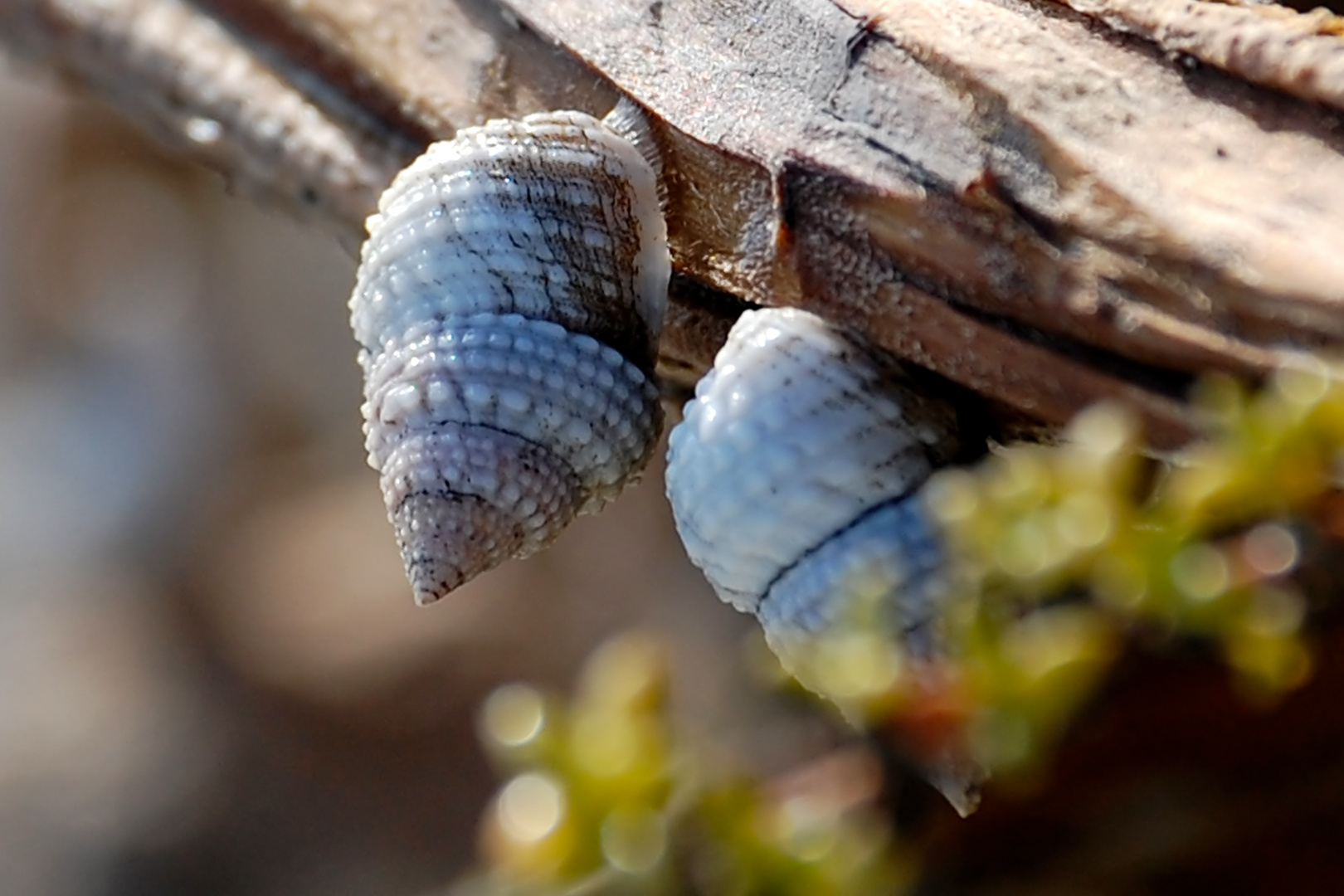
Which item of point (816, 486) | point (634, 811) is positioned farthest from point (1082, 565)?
point (634, 811)

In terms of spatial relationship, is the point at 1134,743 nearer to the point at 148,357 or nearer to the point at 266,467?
the point at 266,467

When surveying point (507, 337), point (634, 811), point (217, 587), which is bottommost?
point (217, 587)

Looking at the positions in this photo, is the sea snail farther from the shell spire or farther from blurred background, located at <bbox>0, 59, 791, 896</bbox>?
blurred background, located at <bbox>0, 59, 791, 896</bbox>

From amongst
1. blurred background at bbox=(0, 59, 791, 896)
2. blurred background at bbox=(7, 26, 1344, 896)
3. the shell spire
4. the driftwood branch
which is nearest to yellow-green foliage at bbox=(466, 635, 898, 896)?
the shell spire

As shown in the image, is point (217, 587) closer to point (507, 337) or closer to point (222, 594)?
point (222, 594)

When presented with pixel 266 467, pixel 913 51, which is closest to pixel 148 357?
pixel 266 467

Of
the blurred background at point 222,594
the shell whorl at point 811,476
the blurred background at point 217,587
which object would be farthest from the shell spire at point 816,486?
the blurred background at point 217,587
